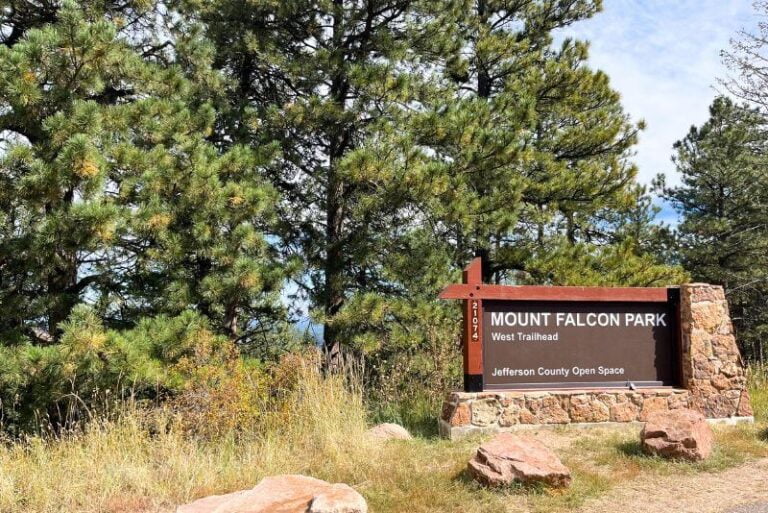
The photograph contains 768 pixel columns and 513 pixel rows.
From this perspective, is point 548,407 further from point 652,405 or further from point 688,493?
point 688,493

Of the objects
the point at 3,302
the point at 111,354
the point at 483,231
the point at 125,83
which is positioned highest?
the point at 125,83

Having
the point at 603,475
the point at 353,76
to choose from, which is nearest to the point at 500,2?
the point at 353,76

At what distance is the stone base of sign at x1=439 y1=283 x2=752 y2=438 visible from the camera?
24.3 feet

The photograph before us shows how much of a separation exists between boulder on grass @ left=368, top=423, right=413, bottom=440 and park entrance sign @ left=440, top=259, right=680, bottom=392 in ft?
3.21

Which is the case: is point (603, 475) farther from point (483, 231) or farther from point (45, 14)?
point (45, 14)

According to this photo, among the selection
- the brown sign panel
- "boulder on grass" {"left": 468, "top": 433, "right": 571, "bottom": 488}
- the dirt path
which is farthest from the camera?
the brown sign panel

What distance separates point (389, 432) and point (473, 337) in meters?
1.55

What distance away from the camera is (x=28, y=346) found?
7.09 m

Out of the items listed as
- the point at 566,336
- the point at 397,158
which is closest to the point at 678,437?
the point at 566,336

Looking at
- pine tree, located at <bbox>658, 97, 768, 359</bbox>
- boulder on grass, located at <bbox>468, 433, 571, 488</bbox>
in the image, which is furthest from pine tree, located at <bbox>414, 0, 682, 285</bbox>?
pine tree, located at <bbox>658, 97, 768, 359</bbox>

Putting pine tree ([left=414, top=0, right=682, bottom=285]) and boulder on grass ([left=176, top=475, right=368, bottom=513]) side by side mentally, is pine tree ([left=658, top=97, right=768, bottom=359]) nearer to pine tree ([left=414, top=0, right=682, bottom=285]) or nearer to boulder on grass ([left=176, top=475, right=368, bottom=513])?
pine tree ([left=414, top=0, right=682, bottom=285])

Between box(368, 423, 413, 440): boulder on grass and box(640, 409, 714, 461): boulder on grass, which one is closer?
box(640, 409, 714, 461): boulder on grass

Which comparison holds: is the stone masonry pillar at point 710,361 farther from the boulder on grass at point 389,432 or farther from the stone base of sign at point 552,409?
the boulder on grass at point 389,432

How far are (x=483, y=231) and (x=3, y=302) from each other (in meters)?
7.82
